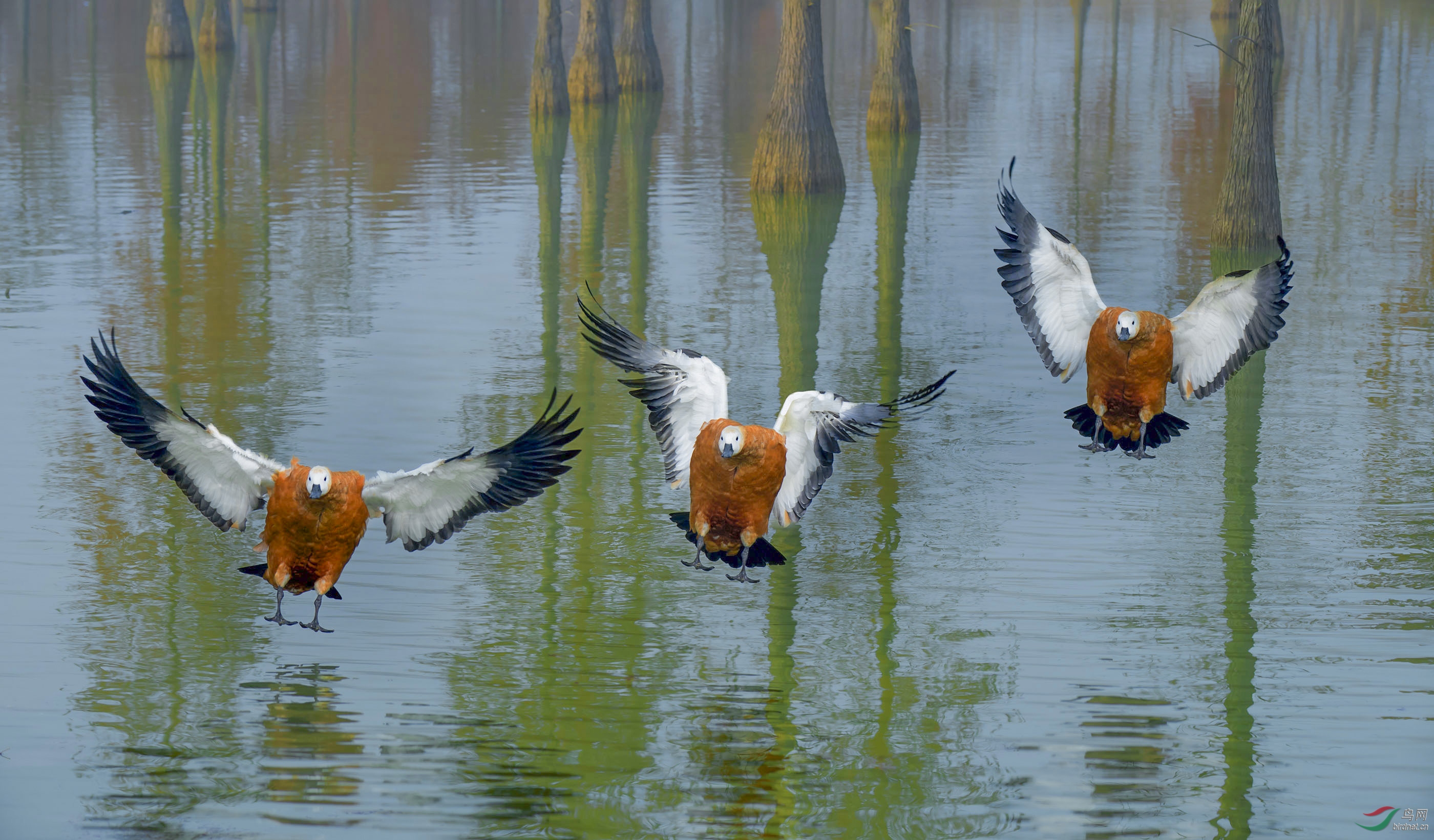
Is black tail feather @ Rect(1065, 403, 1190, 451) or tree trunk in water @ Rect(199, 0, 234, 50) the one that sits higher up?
tree trunk in water @ Rect(199, 0, 234, 50)

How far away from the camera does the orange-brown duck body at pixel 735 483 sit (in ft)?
25.5

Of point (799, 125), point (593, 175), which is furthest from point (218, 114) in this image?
point (799, 125)

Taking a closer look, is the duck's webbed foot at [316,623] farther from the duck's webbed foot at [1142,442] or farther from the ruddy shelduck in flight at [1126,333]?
the duck's webbed foot at [1142,442]

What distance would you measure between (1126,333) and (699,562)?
8.32 ft

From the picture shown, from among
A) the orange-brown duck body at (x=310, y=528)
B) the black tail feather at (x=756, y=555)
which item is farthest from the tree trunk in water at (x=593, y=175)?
the orange-brown duck body at (x=310, y=528)

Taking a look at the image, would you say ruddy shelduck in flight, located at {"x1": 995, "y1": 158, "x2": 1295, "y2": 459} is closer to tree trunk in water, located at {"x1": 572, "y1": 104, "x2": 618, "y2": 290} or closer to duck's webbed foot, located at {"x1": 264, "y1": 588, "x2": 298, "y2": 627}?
duck's webbed foot, located at {"x1": 264, "y1": 588, "x2": 298, "y2": 627}

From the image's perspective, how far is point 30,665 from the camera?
781 centimetres

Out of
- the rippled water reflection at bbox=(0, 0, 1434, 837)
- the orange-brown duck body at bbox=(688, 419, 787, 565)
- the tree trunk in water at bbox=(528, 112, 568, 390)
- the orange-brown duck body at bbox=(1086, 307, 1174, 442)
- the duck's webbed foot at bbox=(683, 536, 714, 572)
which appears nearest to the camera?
the rippled water reflection at bbox=(0, 0, 1434, 837)

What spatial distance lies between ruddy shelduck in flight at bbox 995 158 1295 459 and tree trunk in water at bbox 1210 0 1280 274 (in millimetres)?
6615

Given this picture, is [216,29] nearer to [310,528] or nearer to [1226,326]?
[1226,326]

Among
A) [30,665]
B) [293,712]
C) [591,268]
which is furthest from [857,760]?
[591,268]

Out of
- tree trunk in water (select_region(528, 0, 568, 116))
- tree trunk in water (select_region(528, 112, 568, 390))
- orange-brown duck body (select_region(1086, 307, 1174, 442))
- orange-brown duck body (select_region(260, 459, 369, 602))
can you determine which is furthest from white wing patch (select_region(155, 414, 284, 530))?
tree trunk in water (select_region(528, 0, 568, 116))

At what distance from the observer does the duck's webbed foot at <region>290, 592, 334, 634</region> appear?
26.2 ft

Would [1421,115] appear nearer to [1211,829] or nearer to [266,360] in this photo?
[266,360]
